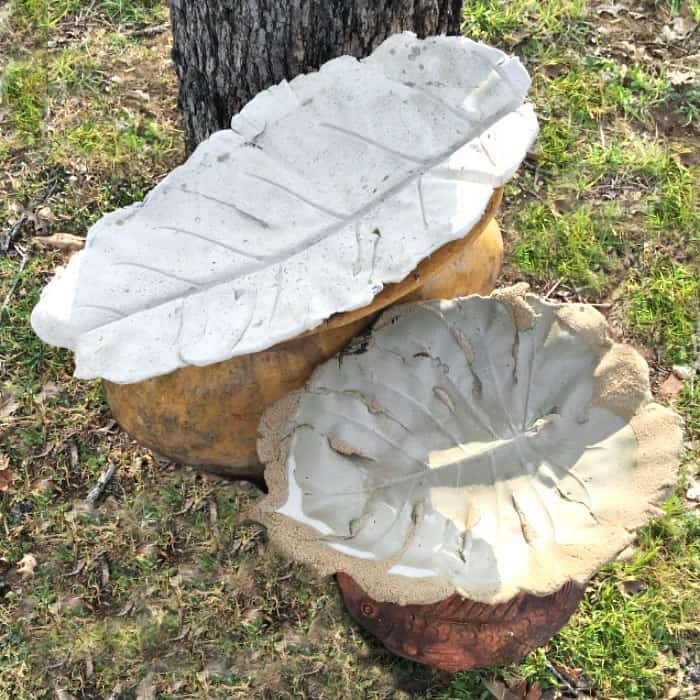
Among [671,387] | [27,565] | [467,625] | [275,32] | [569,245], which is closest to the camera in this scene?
[467,625]

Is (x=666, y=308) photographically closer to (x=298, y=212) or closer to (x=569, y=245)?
(x=569, y=245)

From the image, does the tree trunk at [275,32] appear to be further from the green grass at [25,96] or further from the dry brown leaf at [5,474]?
the dry brown leaf at [5,474]

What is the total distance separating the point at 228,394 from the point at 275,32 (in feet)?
4.20

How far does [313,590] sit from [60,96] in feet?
9.71

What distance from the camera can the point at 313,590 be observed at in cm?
340

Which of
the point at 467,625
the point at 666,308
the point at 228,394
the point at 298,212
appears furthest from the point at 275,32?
the point at 666,308

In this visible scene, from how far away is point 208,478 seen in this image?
3.54 metres

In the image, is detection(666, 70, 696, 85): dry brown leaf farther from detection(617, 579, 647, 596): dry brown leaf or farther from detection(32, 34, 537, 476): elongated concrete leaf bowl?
detection(617, 579, 647, 596): dry brown leaf

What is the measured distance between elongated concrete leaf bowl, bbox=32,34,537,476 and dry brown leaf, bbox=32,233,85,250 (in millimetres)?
1561

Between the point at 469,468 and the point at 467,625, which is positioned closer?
the point at 467,625

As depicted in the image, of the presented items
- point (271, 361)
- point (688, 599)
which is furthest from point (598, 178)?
point (271, 361)

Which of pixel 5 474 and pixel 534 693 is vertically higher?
pixel 5 474

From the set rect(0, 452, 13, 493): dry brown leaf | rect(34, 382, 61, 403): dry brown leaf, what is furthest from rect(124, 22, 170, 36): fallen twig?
rect(0, 452, 13, 493): dry brown leaf

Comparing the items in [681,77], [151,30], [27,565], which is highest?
[151,30]
